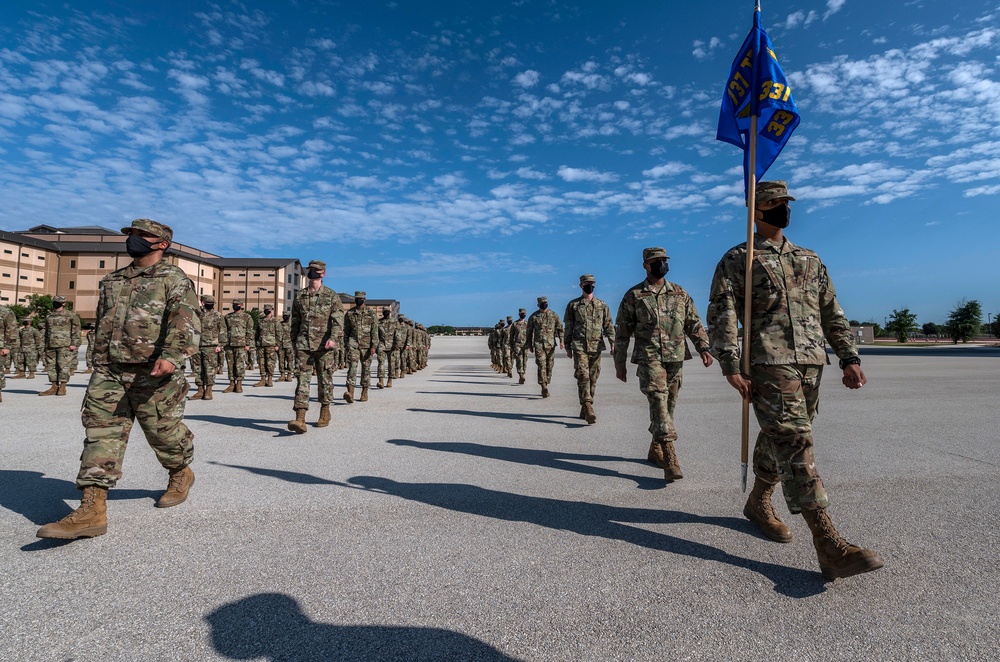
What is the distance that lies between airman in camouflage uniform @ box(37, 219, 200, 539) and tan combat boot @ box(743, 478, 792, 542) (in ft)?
13.6

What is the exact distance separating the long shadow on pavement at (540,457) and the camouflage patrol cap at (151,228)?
3.46 m

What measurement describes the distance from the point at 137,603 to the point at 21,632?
1.37 ft

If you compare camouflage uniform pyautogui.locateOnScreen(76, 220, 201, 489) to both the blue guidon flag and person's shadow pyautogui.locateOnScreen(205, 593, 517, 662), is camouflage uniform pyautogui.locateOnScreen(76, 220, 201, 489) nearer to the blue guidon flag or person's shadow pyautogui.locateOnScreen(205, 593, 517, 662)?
person's shadow pyautogui.locateOnScreen(205, 593, 517, 662)

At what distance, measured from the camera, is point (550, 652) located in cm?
212

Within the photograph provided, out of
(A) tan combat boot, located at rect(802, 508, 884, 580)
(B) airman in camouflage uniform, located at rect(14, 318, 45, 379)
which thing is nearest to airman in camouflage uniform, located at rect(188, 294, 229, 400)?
(B) airman in camouflage uniform, located at rect(14, 318, 45, 379)

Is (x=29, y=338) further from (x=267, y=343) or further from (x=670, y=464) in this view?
(x=670, y=464)

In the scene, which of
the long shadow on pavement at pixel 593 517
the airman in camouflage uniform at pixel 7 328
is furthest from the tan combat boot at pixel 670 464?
A: the airman in camouflage uniform at pixel 7 328

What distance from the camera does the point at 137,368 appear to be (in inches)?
146

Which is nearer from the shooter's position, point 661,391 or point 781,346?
point 781,346

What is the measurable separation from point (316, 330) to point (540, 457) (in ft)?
12.7

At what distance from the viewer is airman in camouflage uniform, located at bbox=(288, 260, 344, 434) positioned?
24.4 feet

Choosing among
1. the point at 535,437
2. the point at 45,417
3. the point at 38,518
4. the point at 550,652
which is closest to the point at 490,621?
the point at 550,652

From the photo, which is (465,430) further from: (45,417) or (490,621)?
(45,417)

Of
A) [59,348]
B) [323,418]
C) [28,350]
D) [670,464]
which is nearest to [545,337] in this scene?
[323,418]
